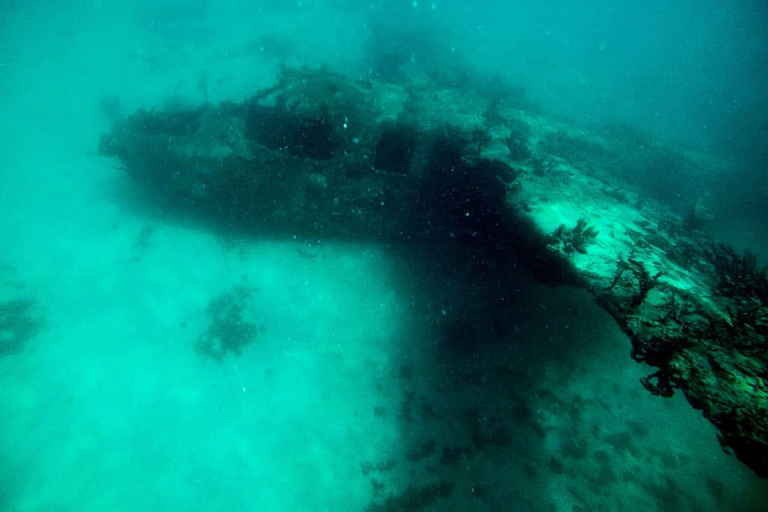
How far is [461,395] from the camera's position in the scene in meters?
7.04

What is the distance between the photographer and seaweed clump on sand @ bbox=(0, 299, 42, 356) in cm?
899

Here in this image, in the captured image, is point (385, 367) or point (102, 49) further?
point (102, 49)

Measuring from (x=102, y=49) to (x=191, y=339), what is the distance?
100 ft

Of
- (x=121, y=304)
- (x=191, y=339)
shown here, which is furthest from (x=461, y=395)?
(x=121, y=304)

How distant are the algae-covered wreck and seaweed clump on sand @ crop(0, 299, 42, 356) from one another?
5.39 metres

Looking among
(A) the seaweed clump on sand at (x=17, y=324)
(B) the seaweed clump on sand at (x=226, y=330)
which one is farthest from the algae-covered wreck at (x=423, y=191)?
(A) the seaweed clump on sand at (x=17, y=324)

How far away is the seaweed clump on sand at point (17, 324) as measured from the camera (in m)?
8.99

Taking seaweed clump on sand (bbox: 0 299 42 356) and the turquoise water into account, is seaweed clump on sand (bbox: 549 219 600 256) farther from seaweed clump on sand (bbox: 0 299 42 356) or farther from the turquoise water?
seaweed clump on sand (bbox: 0 299 42 356)

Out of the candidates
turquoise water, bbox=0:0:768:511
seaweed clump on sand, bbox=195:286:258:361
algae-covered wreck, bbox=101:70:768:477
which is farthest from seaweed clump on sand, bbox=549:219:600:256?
seaweed clump on sand, bbox=195:286:258:361

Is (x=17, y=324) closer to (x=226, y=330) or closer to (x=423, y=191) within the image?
(x=226, y=330)

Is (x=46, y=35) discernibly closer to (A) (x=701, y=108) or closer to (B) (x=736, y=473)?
(B) (x=736, y=473)

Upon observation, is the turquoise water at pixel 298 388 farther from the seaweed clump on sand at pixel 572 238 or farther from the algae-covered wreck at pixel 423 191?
the seaweed clump on sand at pixel 572 238

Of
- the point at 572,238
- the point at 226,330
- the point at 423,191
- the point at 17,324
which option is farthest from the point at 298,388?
the point at 17,324

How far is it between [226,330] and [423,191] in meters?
6.88
